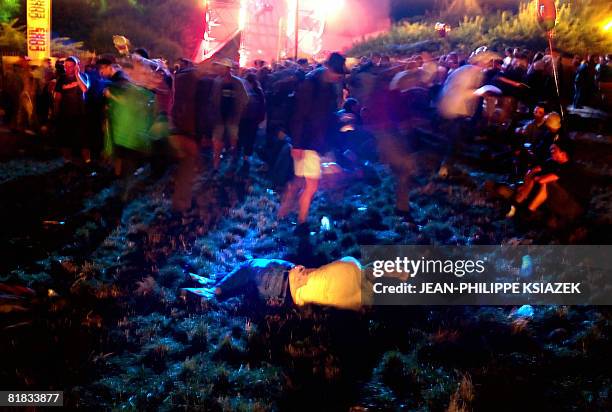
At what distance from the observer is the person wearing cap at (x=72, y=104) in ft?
28.8

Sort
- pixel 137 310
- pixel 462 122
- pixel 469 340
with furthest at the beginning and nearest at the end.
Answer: pixel 462 122 → pixel 137 310 → pixel 469 340

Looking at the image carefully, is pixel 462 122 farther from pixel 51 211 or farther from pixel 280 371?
pixel 51 211

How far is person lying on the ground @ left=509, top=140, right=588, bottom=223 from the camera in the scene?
6680mm

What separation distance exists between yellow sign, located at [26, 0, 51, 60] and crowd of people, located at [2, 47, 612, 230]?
53.9 inches

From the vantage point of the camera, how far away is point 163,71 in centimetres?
937

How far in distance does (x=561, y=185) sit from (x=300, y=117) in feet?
12.1

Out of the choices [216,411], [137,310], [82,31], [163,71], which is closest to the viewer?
[216,411]

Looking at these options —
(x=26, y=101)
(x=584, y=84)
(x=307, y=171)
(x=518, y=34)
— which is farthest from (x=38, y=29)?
(x=518, y=34)

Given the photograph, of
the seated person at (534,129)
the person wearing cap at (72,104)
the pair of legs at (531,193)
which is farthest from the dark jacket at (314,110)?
the person wearing cap at (72,104)

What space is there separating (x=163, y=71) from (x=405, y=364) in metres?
7.40

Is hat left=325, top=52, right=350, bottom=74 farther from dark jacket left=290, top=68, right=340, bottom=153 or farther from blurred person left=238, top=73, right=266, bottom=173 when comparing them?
blurred person left=238, top=73, right=266, bottom=173

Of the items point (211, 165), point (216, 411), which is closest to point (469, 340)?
point (216, 411)

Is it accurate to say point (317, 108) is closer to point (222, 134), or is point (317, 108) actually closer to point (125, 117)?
point (222, 134)

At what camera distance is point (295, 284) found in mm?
4945
